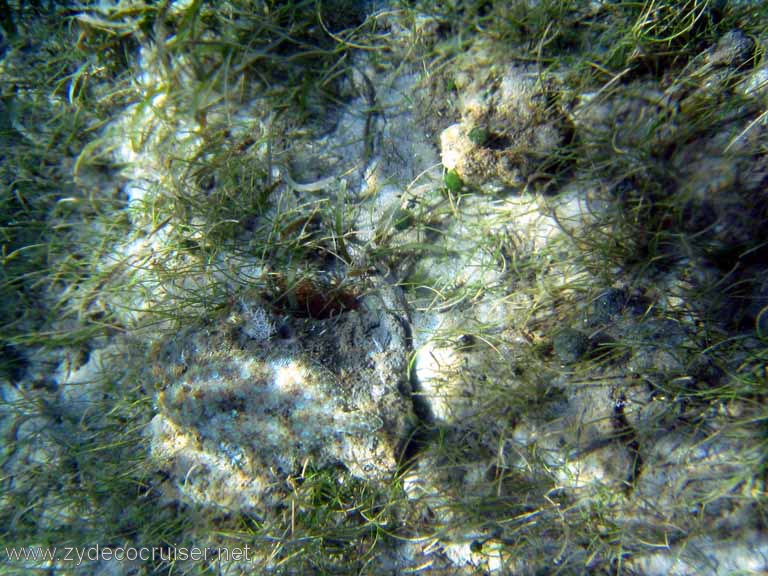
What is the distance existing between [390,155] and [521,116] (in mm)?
917

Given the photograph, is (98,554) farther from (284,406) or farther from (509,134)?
(509,134)

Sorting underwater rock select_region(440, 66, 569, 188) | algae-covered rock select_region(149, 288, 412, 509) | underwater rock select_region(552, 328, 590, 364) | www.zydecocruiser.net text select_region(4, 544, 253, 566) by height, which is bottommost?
www.zydecocruiser.net text select_region(4, 544, 253, 566)

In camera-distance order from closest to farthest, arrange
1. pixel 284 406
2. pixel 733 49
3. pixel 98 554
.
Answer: pixel 284 406 → pixel 733 49 → pixel 98 554

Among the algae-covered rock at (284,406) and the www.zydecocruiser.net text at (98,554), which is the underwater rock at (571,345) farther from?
the www.zydecocruiser.net text at (98,554)

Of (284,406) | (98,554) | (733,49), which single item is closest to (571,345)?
(284,406)

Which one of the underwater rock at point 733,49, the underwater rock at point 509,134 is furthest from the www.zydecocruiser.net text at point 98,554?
the underwater rock at point 733,49

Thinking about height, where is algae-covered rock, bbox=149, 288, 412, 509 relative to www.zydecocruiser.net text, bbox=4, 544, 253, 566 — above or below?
above

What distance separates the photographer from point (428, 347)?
8.41 ft

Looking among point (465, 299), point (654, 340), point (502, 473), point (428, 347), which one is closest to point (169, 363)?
point (428, 347)

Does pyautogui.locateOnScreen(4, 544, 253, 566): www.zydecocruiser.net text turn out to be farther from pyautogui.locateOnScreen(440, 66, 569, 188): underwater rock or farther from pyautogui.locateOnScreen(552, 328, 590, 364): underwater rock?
pyautogui.locateOnScreen(440, 66, 569, 188): underwater rock

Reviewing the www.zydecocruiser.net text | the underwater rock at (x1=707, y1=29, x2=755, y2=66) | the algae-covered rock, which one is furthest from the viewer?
the www.zydecocruiser.net text

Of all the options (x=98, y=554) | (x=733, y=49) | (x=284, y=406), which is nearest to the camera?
(x=284, y=406)

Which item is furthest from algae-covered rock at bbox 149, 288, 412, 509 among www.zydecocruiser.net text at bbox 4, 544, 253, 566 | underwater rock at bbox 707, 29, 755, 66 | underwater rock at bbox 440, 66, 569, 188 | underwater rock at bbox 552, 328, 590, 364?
underwater rock at bbox 707, 29, 755, 66

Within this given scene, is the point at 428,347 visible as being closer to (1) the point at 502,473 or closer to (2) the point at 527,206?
(1) the point at 502,473
